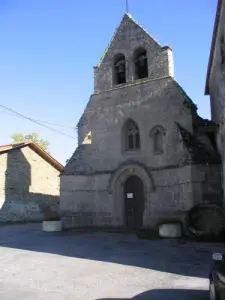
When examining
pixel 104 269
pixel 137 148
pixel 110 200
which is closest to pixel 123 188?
pixel 110 200

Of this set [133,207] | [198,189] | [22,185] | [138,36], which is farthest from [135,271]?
[22,185]

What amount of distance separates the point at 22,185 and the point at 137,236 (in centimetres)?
1156

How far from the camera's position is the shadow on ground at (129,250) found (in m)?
7.99

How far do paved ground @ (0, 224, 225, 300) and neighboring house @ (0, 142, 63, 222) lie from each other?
9297mm

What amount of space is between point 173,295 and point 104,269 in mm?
2378

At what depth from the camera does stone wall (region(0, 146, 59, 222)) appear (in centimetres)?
2102

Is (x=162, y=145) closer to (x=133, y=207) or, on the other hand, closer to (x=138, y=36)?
(x=133, y=207)

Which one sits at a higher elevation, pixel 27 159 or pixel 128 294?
pixel 27 159

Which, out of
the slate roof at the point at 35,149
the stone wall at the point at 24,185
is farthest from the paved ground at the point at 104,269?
the slate roof at the point at 35,149

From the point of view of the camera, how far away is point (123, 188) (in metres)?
16.3

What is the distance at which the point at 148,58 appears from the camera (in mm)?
16562

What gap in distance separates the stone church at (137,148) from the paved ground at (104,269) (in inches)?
128

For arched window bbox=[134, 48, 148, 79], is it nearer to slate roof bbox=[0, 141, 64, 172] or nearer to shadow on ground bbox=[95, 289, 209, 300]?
slate roof bbox=[0, 141, 64, 172]

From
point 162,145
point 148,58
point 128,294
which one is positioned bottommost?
point 128,294
